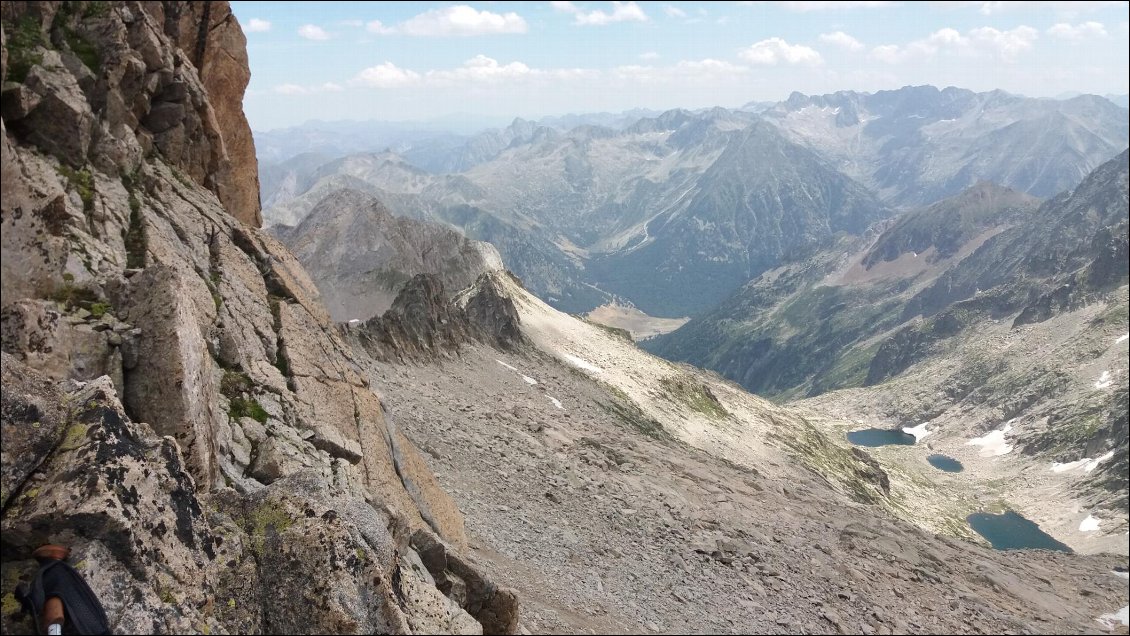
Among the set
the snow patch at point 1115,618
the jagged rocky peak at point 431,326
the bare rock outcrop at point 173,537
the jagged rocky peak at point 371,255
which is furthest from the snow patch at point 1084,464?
the bare rock outcrop at point 173,537

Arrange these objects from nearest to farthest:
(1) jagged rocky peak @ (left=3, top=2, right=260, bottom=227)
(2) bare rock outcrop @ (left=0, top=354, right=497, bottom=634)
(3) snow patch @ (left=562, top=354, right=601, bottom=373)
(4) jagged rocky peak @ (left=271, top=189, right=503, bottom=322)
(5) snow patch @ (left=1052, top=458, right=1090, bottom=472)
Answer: (2) bare rock outcrop @ (left=0, top=354, right=497, bottom=634) < (1) jagged rocky peak @ (left=3, top=2, right=260, bottom=227) < (3) snow patch @ (left=562, top=354, right=601, bottom=373) < (4) jagged rocky peak @ (left=271, top=189, right=503, bottom=322) < (5) snow patch @ (left=1052, top=458, right=1090, bottom=472)

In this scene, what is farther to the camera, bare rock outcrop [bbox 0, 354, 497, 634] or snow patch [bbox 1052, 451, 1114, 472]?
snow patch [bbox 1052, 451, 1114, 472]

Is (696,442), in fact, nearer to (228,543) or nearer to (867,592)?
(867,592)

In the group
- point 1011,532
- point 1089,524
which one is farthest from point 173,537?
point 1089,524

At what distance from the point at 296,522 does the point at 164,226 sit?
13965 millimetres

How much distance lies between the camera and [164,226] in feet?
73.2

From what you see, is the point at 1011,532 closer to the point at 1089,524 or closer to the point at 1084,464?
the point at 1089,524

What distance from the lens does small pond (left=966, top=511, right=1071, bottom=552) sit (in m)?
141

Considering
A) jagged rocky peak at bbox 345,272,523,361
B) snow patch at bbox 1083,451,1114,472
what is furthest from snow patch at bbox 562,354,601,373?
snow patch at bbox 1083,451,1114,472

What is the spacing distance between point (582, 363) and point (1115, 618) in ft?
190

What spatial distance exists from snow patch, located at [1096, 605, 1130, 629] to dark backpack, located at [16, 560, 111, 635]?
224ft

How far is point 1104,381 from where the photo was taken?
18962 centimetres

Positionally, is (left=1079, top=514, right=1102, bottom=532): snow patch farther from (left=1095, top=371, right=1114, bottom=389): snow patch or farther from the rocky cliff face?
the rocky cliff face

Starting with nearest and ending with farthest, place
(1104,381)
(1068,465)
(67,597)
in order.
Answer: (67,597) → (1068,465) → (1104,381)
